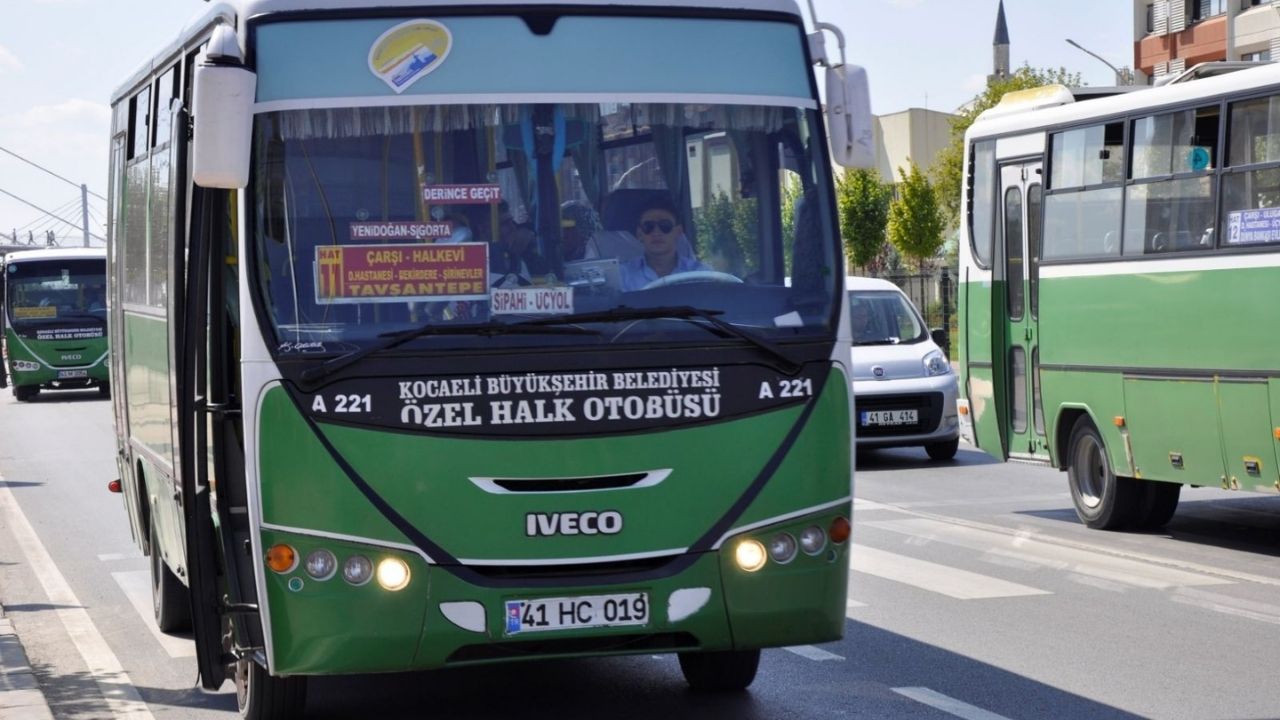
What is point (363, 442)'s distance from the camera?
6516 millimetres

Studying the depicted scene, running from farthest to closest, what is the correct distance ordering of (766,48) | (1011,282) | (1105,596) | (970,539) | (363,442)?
(1011,282)
(970,539)
(1105,596)
(766,48)
(363,442)

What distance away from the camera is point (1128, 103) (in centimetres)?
1366

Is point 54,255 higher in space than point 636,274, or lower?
higher

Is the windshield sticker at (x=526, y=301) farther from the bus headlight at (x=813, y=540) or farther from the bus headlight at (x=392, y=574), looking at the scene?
the bus headlight at (x=813, y=540)

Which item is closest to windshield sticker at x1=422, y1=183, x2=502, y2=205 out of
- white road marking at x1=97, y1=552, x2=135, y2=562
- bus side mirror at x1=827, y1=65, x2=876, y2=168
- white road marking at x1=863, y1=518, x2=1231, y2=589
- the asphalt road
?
bus side mirror at x1=827, y1=65, x2=876, y2=168

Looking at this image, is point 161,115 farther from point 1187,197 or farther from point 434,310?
point 1187,197

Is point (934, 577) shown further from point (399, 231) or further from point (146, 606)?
point (399, 231)

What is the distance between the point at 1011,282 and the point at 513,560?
950 centimetres

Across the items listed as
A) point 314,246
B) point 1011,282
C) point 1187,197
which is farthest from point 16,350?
point 314,246

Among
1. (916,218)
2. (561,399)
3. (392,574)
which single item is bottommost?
(392,574)

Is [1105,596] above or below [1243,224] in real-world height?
below

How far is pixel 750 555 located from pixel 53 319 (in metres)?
32.6

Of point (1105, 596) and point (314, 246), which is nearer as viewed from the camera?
point (314, 246)

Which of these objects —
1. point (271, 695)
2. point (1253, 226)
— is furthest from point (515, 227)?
point (1253, 226)
